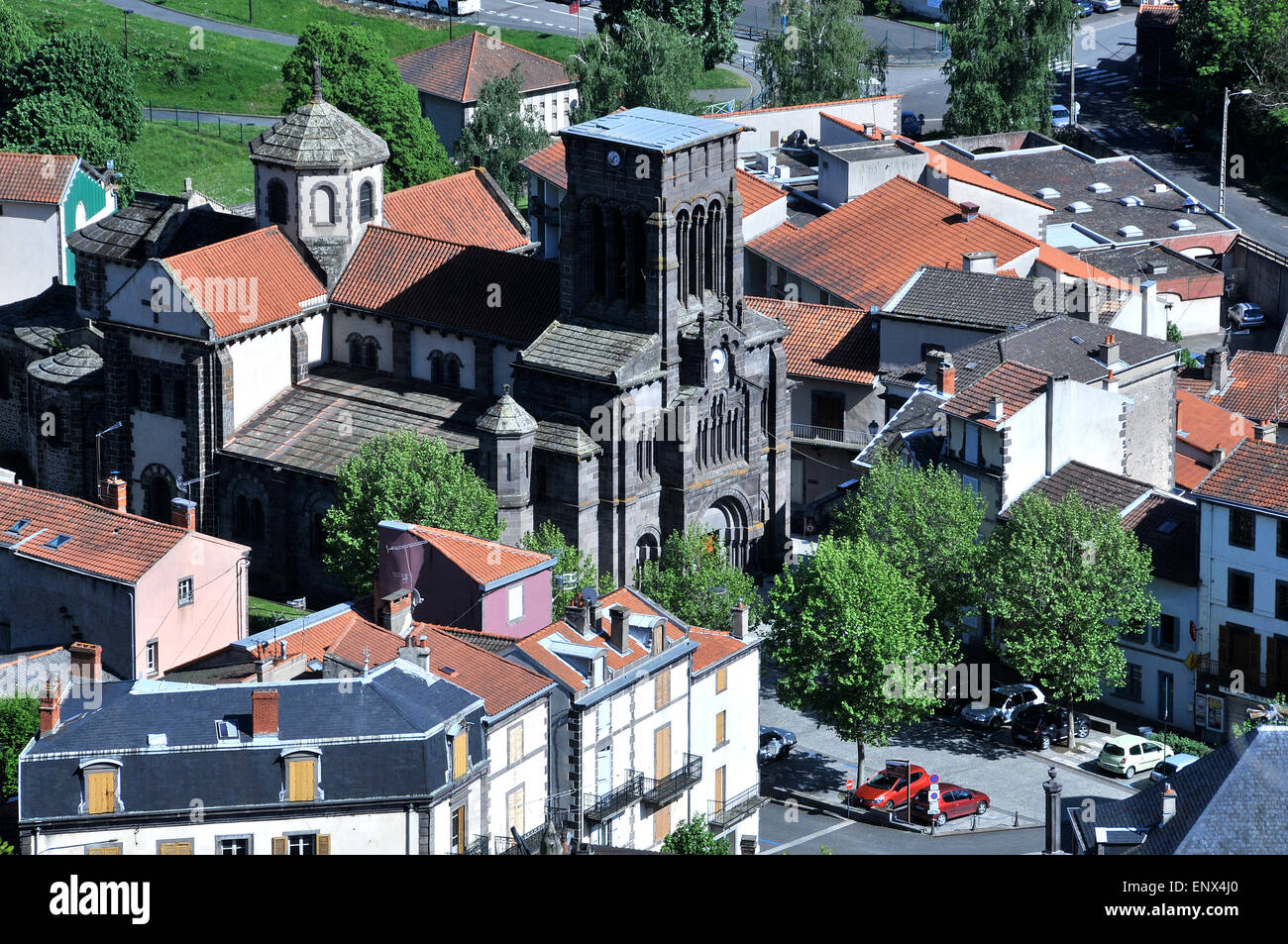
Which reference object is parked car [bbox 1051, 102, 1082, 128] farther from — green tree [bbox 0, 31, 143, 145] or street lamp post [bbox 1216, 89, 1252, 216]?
green tree [bbox 0, 31, 143, 145]

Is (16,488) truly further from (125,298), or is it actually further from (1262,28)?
(1262,28)

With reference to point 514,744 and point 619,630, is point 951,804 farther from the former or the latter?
point 514,744

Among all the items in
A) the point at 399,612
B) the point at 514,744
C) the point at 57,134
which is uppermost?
the point at 57,134

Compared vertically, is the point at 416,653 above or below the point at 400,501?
above

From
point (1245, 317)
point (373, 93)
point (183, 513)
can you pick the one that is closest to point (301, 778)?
point (183, 513)

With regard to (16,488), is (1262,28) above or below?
above
